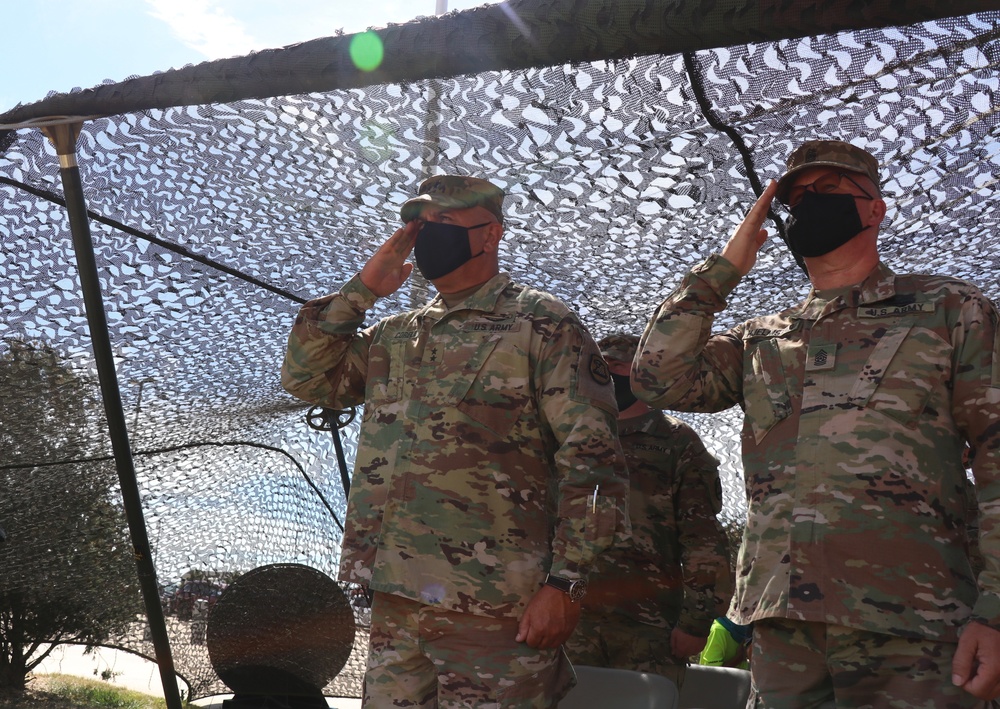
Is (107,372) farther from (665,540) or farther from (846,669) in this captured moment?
(846,669)

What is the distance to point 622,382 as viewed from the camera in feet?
12.8

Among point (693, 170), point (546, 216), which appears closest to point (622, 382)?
point (546, 216)

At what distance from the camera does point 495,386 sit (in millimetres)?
2637

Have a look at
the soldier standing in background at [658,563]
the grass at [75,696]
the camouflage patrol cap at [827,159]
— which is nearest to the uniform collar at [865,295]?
the camouflage patrol cap at [827,159]

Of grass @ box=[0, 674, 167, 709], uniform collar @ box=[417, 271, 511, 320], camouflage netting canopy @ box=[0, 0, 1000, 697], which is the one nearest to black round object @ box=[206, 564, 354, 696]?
camouflage netting canopy @ box=[0, 0, 1000, 697]

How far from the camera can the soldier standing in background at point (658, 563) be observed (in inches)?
147

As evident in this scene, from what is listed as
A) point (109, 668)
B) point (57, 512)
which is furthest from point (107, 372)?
point (109, 668)

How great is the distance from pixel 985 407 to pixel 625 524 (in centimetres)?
87

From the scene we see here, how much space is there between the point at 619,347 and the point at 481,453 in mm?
1513

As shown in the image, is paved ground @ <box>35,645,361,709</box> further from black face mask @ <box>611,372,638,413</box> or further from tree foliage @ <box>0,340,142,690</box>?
black face mask @ <box>611,372,638,413</box>

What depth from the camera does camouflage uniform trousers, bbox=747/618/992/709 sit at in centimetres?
194

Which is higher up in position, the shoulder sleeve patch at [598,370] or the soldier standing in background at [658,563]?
the shoulder sleeve patch at [598,370]

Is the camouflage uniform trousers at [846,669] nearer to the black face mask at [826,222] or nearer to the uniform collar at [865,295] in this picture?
the uniform collar at [865,295]

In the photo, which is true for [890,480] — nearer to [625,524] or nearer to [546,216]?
[625,524]
